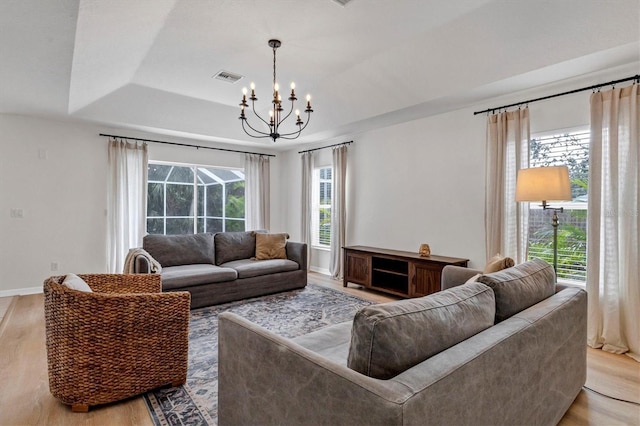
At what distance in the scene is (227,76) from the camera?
13.6 feet

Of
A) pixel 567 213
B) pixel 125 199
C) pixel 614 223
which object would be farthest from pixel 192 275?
pixel 614 223

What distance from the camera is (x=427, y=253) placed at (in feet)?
14.5

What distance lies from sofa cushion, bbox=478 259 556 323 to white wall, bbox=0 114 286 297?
5.47m

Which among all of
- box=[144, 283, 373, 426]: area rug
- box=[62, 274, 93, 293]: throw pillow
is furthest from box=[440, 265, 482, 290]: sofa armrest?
box=[62, 274, 93, 293]: throw pillow

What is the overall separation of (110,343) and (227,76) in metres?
3.27

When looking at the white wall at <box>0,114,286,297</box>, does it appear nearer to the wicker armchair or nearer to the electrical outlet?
the electrical outlet

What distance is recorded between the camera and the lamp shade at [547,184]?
104 inches

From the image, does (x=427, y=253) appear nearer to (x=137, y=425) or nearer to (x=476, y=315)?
(x=476, y=315)

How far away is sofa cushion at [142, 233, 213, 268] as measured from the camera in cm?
434

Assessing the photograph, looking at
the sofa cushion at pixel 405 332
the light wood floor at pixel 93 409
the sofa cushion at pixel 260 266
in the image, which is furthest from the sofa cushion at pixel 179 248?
the sofa cushion at pixel 405 332

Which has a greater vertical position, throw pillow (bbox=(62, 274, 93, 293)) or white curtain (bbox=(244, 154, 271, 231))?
white curtain (bbox=(244, 154, 271, 231))

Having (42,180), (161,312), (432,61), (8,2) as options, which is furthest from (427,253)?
(42,180)

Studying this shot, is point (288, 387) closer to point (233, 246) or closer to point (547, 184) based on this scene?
point (547, 184)

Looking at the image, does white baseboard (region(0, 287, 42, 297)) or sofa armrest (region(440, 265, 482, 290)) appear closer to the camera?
sofa armrest (region(440, 265, 482, 290))
